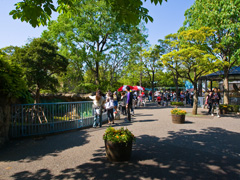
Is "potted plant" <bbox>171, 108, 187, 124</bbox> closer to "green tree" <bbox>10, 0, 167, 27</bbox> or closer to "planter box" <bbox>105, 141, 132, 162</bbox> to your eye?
"planter box" <bbox>105, 141, 132, 162</bbox>

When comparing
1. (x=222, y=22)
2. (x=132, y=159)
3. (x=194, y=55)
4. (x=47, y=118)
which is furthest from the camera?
(x=222, y=22)

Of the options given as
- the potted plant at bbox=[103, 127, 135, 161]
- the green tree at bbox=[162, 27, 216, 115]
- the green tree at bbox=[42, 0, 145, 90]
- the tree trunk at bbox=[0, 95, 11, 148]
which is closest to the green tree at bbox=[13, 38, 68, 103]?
the green tree at bbox=[42, 0, 145, 90]

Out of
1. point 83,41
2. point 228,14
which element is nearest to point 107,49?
point 83,41

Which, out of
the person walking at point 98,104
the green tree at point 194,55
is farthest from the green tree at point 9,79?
the green tree at point 194,55

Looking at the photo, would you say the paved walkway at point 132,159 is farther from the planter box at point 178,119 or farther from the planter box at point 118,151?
the planter box at point 178,119

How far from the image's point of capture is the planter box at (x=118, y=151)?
396 cm

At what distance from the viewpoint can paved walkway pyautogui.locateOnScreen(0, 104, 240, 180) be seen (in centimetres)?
347

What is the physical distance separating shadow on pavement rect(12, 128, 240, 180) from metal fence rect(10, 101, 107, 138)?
2811mm

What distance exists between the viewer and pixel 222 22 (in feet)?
44.3

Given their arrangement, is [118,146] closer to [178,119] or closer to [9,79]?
[9,79]

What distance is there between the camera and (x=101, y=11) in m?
17.2

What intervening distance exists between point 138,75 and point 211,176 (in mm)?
27543

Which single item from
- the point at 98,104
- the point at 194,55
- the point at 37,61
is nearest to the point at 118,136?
the point at 98,104

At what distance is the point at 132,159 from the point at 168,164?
86cm
